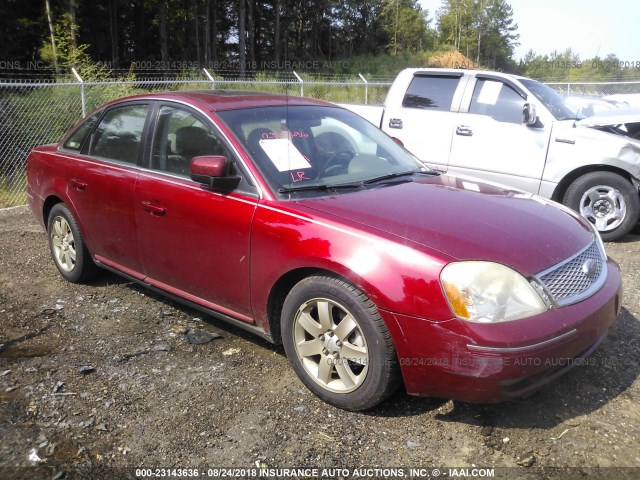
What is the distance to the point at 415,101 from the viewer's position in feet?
23.4

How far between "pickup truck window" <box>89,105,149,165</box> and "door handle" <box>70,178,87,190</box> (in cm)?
24

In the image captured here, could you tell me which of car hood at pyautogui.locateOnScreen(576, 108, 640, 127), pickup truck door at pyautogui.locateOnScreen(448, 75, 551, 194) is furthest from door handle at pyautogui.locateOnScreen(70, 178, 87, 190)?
car hood at pyautogui.locateOnScreen(576, 108, 640, 127)

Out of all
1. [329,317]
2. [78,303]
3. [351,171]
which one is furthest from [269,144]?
[78,303]

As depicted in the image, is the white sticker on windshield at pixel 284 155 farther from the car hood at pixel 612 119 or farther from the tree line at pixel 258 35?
the tree line at pixel 258 35

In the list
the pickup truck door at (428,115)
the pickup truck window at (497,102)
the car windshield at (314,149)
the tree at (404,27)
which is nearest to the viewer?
the car windshield at (314,149)

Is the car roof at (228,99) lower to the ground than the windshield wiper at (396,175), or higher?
higher

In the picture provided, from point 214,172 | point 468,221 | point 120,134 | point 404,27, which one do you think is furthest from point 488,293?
point 404,27

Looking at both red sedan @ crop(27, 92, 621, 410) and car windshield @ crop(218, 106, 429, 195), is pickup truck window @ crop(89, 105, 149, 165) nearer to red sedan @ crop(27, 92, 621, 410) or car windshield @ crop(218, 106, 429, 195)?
red sedan @ crop(27, 92, 621, 410)

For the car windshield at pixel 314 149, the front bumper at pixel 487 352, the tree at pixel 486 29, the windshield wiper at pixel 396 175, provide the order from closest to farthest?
the front bumper at pixel 487 352, the car windshield at pixel 314 149, the windshield wiper at pixel 396 175, the tree at pixel 486 29

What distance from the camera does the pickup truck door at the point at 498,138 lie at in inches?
247

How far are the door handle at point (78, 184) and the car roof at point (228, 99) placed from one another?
2.49 feet

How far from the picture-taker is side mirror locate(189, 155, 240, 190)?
3.17 m

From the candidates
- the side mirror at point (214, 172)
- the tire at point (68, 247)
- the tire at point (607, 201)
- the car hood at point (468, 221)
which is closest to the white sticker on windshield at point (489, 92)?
the tire at point (607, 201)

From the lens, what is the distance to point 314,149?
354 cm
